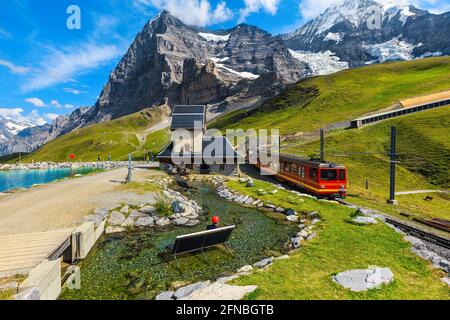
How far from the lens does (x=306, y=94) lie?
376 ft

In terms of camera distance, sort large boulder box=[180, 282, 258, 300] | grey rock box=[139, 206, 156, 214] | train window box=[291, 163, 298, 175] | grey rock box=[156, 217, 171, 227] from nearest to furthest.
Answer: large boulder box=[180, 282, 258, 300] < grey rock box=[156, 217, 171, 227] < grey rock box=[139, 206, 156, 214] < train window box=[291, 163, 298, 175]

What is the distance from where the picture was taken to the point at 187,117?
48.7m

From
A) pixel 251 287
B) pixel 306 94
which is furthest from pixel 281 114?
pixel 251 287

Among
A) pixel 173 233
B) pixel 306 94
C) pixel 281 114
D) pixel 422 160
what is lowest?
pixel 173 233

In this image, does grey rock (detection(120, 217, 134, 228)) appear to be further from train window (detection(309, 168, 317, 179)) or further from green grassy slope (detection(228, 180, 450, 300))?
train window (detection(309, 168, 317, 179))

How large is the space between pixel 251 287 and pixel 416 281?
574cm

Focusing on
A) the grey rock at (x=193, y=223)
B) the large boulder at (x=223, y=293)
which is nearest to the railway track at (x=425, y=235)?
the large boulder at (x=223, y=293)

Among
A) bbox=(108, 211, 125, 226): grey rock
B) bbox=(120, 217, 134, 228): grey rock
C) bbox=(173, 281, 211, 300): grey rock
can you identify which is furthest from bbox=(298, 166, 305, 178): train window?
bbox=(173, 281, 211, 300): grey rock

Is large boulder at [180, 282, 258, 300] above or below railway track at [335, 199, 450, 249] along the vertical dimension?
above

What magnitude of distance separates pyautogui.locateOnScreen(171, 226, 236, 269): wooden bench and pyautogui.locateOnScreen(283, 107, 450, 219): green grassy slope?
15352 millimetres

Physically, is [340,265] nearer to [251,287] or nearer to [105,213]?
[251,287]

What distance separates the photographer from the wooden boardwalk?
9781mm

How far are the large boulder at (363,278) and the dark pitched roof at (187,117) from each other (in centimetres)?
4034

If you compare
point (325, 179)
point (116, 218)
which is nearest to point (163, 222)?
point (116, 218)
